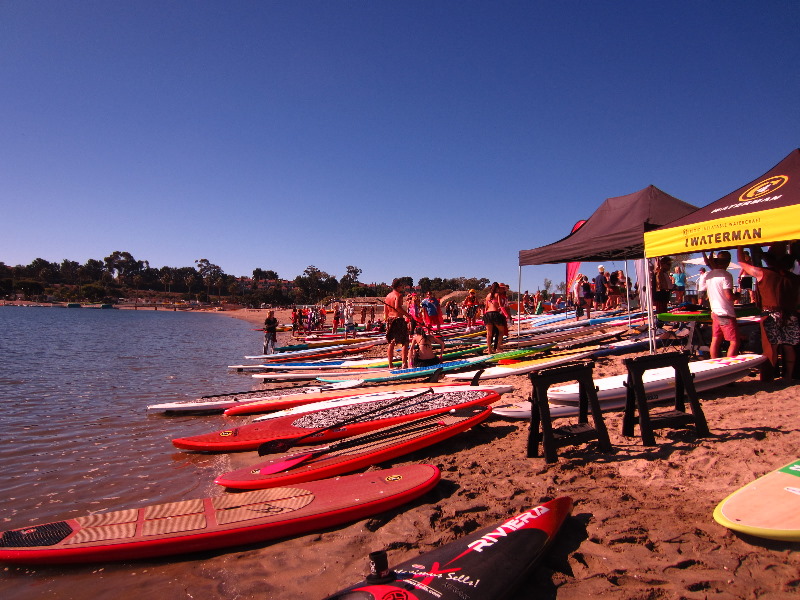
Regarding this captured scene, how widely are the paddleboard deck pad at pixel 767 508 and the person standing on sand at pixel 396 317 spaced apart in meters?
5.63

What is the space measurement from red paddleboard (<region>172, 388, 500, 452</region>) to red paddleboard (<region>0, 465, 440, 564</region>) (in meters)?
1.61

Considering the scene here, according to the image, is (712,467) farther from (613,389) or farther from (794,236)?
(794,236)

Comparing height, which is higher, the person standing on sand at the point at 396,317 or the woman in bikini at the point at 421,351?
the person standing on sand at the point at 396,317

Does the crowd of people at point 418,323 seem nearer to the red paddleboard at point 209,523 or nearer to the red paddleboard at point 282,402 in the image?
the red paddleboard at point 282,402

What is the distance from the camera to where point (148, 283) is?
14125 cm

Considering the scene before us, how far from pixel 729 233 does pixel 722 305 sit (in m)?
0.85

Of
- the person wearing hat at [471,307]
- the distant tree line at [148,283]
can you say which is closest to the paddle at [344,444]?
the person wearing hat at [471,307]

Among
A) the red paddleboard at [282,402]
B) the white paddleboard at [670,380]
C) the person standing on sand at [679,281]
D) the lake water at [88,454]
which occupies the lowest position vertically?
the lake water at [88,454]

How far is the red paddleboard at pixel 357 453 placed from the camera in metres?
3.86

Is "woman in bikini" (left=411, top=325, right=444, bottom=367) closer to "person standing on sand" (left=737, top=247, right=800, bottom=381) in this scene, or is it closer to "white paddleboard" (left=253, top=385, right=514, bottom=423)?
"white paddleboard" (left=253, top=385, right=514, bottom=423)

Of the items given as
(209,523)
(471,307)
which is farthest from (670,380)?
(471,307)

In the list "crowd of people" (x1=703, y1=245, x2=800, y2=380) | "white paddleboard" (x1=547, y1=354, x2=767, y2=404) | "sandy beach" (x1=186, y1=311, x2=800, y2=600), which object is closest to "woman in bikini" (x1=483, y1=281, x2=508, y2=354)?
"crowd of people" (x1=703, y1=245, x2=800, y2=380)

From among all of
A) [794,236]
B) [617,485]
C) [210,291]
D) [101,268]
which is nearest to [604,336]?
[794,236]

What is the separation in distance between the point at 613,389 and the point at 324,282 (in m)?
112
